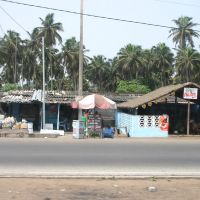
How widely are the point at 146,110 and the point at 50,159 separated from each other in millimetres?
23183

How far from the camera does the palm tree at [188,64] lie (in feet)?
225

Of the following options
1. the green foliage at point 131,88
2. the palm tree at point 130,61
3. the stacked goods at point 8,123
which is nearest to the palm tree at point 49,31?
the palm tree at point 130,61

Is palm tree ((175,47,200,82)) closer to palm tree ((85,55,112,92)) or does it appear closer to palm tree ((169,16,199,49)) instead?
palm tree ((169,16,199,49))

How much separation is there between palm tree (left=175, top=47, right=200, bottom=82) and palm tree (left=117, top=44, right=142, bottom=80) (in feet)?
20.6

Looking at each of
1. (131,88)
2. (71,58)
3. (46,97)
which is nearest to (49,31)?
(71,58)

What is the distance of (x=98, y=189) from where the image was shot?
9.74 meters

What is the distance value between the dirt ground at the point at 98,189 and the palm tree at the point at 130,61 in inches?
2494

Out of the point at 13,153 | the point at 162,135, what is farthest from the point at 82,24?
the point at 13,153

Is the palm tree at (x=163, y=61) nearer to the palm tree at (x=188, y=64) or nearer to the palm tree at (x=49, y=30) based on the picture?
the palm tree at (x=188, y=64)

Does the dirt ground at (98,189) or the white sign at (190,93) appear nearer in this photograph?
the dirt ground at (98,189)

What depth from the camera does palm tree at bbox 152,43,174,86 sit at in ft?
244

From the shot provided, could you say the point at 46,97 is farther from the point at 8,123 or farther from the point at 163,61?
→ the point at 163,61

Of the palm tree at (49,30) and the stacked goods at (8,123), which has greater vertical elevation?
the palm tree at (49,30)

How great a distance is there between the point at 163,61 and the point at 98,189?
65.6 m
